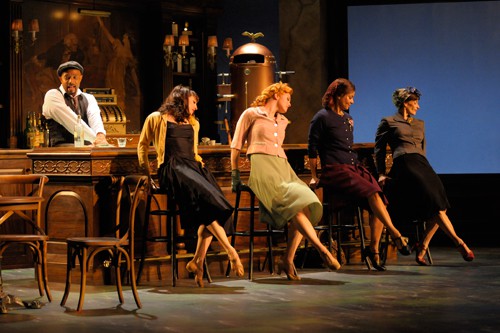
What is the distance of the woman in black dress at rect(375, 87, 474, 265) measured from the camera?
341 inches

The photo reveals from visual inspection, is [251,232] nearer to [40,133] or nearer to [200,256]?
[200,256]

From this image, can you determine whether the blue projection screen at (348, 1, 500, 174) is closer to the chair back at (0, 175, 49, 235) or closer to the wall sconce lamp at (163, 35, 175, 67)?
the wall sconce lamp at (163, 35, 175, 67)

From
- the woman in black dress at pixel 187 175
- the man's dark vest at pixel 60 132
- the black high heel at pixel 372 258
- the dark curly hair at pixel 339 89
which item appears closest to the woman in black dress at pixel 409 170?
the black high heel at pixel 372 258

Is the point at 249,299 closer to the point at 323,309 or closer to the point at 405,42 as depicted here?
the point at 323,309

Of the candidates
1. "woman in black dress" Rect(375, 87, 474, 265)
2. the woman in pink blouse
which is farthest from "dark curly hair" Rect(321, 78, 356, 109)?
"woman in black dress" Rect(375, 87, 474, 265)

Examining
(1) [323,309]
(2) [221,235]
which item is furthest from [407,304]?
(2) [221,235]

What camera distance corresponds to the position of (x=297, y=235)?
25.7 feet

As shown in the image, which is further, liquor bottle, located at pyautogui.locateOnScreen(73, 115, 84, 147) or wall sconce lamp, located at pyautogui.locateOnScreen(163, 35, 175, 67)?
wall sconce lamp, located at pyautogui.locateOnScreen(163, 35, 175, 67)

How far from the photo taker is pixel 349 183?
Answer: 27.1 feet

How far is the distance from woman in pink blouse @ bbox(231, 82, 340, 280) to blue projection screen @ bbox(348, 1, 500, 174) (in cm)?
342

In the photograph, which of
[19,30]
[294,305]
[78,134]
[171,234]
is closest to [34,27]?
[19,30]

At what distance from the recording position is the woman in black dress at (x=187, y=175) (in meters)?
7.56

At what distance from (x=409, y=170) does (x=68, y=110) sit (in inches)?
114

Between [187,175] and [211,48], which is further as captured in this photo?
[211,48]
